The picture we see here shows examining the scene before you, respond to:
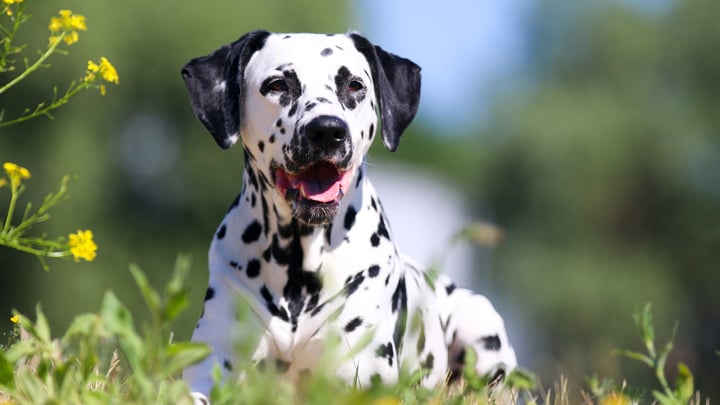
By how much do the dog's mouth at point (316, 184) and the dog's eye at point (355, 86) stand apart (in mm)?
375

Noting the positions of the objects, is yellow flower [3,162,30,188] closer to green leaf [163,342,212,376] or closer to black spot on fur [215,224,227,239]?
black spot on fur [215,224,227,239]

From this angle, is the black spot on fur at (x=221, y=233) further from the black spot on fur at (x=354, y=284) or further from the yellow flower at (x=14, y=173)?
the yellow flower at (x=14, y=173)

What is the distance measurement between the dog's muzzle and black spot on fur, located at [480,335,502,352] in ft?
4.69

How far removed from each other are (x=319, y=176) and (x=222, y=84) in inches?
26.8

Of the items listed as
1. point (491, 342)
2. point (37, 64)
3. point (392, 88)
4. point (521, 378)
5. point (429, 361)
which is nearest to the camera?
point (521, 378)

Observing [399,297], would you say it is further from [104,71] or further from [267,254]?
[104,71]

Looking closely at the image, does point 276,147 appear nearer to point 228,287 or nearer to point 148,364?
point 228,287

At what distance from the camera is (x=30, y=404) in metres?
2.95

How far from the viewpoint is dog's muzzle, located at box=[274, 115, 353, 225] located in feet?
15.6

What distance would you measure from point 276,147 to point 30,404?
2127 mm

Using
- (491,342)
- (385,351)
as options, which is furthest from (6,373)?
(491,342)

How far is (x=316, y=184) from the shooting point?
16.1ft

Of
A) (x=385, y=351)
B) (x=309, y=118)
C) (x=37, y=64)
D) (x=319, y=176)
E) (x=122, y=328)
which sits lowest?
(x=385, y=351)

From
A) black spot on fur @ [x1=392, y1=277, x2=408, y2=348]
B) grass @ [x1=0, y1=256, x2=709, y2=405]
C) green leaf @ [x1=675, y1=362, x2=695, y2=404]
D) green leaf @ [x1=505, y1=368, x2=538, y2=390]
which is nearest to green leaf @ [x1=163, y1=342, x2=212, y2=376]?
grass @ [x1=0, y1=256, x2=709, y2=405]
